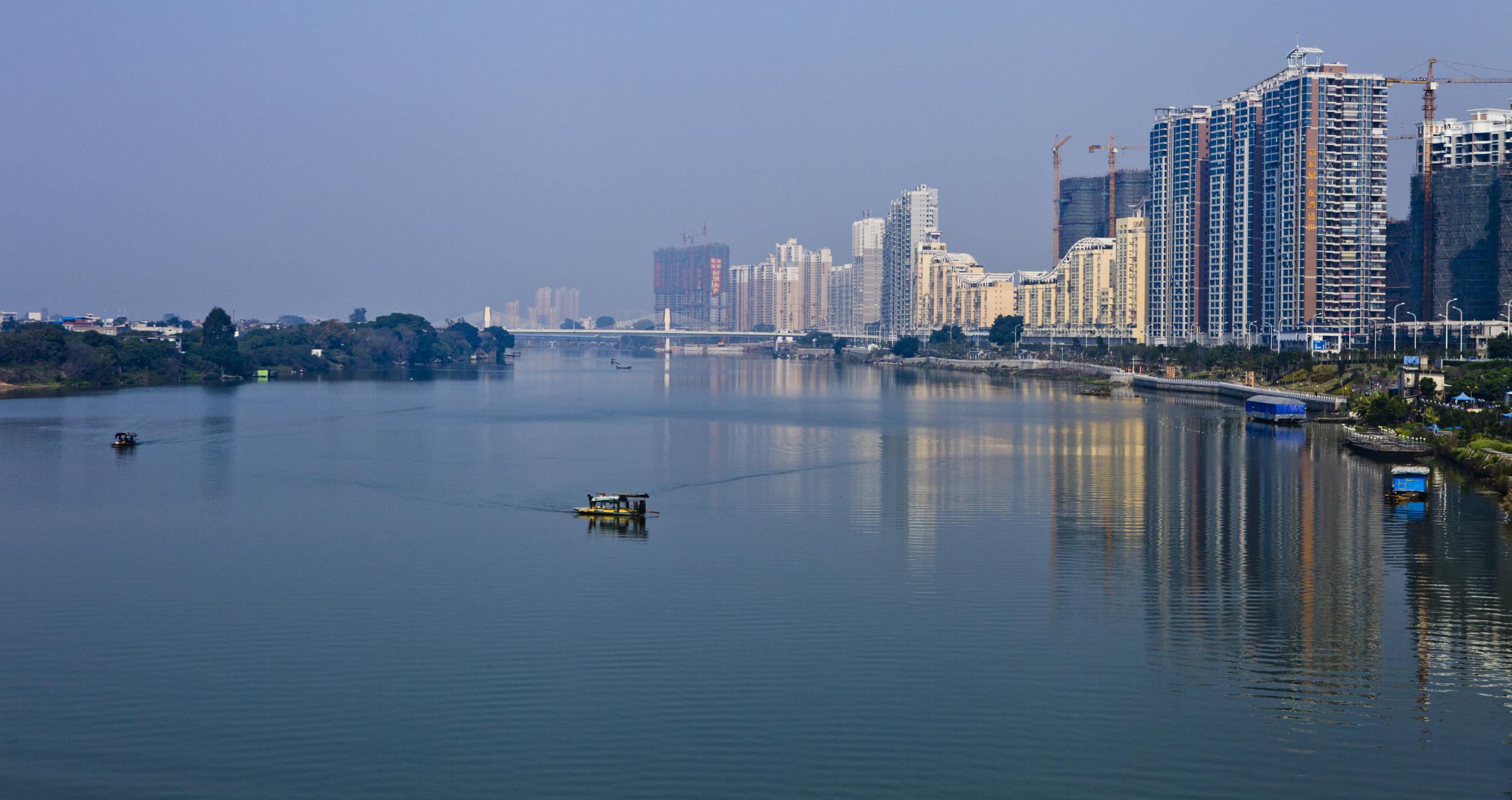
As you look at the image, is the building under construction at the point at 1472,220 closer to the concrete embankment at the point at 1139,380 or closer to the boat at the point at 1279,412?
the concrete embankment at the point at 1139,380

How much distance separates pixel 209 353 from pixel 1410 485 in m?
45.5

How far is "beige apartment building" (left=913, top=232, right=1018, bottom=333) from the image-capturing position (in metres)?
88.9

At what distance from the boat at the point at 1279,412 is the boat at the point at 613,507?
17.6m

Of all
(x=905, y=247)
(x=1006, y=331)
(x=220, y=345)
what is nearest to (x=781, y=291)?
(x=905, y=247)

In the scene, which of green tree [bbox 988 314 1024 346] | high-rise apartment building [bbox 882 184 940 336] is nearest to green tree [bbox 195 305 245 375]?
green tree [bbox 988 314 1024 346]

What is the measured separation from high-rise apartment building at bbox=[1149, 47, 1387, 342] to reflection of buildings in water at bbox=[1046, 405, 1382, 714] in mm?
28472

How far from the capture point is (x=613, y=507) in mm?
15273

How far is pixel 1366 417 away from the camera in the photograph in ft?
86.1

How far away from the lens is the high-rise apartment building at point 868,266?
405 ft

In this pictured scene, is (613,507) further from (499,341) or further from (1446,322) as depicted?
(499,341)

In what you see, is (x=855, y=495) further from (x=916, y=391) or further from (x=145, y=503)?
(x=916, y=391)

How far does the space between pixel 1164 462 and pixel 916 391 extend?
25.0 metres

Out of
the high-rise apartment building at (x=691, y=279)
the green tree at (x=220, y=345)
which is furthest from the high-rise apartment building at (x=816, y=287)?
Answer: the green tree at (x=220, y=345)

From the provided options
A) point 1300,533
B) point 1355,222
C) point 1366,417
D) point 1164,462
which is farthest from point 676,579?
point 1355,222
